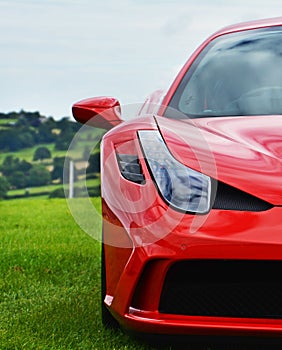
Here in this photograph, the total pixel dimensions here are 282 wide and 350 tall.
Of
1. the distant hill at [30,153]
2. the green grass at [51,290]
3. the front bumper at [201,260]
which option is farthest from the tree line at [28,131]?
the front bumper at [201,260]

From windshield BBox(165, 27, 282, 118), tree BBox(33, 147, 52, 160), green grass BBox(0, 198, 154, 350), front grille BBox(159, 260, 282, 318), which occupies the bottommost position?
tree BBox(33, 147, 52, 160)

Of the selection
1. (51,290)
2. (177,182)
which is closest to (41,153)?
(51,290)

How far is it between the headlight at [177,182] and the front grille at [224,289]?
21cm

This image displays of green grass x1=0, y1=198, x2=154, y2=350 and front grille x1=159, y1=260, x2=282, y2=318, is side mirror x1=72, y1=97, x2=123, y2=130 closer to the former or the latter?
green grass x1=0, y1=198, x2=154, y2=350

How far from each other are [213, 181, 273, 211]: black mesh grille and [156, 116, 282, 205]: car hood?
0.06 feet

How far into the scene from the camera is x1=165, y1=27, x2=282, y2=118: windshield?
377 cm

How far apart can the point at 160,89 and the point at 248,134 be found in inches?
59.9

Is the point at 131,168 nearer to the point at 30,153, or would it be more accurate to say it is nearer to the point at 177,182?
the point at 177,182

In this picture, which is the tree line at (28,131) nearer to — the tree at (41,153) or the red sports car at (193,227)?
the tree at (41,153)

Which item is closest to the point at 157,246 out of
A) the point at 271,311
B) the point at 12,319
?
the point at 271,311

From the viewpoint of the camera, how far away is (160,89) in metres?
4.71

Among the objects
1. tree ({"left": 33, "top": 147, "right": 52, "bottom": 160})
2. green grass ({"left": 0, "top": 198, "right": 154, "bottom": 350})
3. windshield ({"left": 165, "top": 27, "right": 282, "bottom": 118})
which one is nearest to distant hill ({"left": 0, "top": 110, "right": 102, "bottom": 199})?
tree ({"left": 33, "top": 147, "right": 52, "bottom": 160})

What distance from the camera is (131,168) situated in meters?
3.10

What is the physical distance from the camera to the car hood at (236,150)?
293 centimetres
